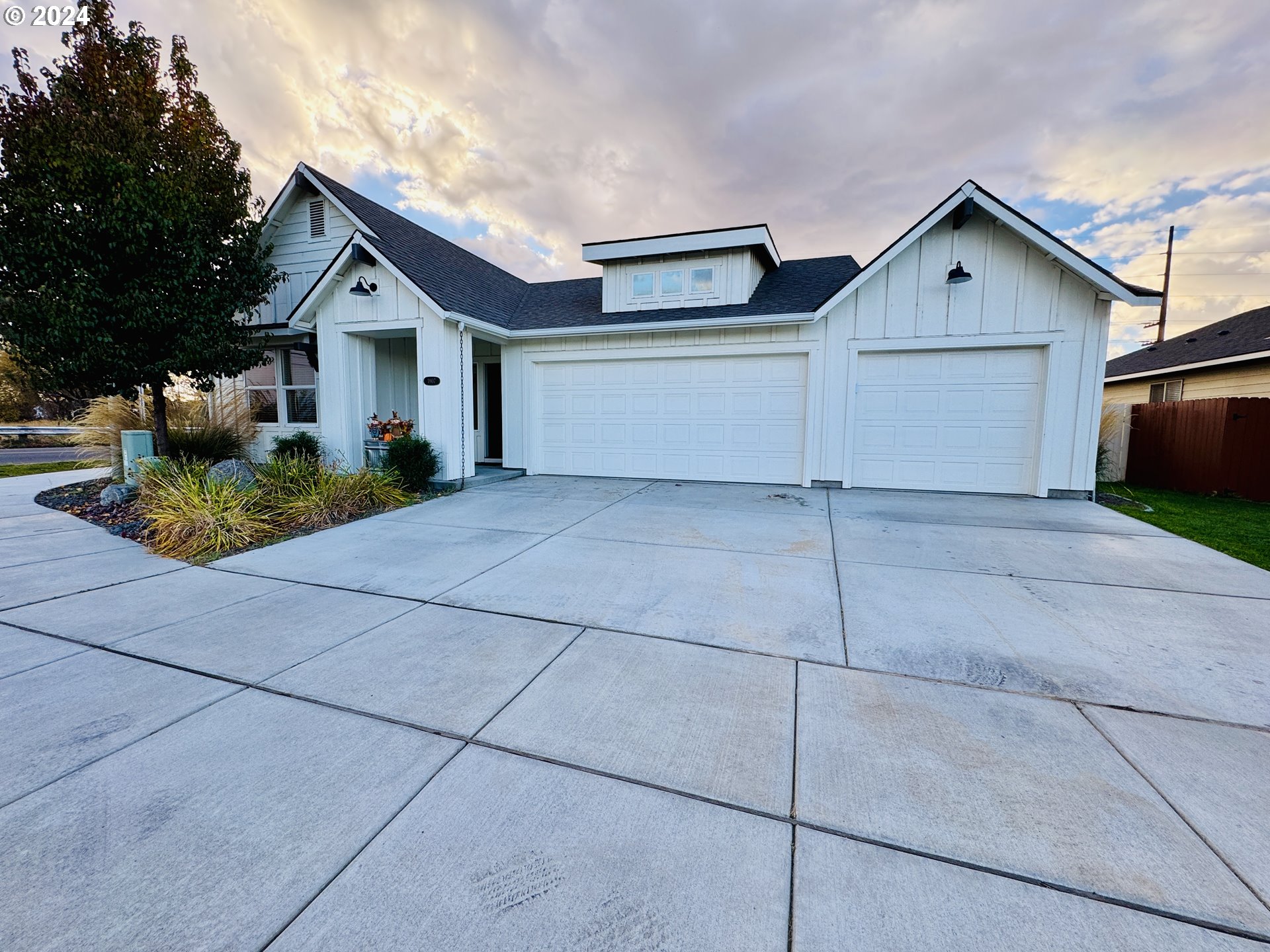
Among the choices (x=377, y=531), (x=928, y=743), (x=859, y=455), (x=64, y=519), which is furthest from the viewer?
(x=859, y=455)

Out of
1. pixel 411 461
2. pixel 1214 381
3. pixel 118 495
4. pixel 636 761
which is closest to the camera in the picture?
pixel 636 761

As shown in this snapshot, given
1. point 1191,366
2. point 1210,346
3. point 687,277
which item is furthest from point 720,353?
point 1210,346

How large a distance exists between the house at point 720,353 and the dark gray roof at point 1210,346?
27.7ft

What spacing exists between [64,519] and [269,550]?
3886 mm

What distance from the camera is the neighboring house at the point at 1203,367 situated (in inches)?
465

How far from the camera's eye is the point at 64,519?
22.2ft

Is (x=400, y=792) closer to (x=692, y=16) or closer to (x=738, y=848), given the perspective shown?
(x=738, y=848)

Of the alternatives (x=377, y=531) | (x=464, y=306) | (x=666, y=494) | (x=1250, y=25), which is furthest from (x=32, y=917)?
(x=1250, y=25)

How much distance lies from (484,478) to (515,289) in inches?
233

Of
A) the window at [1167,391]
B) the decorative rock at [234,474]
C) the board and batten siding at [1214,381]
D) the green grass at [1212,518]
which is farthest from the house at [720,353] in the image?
the window at [1167,391]

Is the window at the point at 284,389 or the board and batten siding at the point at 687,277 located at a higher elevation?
the board and batten siding at the point at 687,277

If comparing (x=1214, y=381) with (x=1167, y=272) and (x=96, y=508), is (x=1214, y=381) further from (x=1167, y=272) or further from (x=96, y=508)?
(x=96, y=508)

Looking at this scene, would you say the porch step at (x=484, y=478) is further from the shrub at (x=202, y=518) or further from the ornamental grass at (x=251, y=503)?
the shrub at (x=202, y=518)

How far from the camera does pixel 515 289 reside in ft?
43.1
